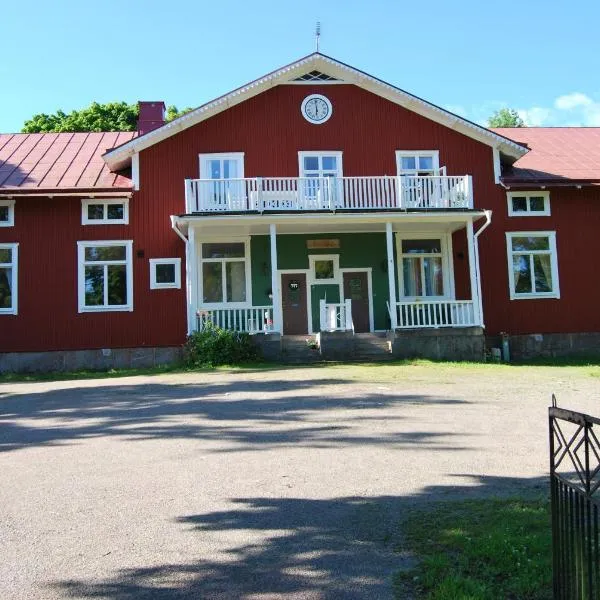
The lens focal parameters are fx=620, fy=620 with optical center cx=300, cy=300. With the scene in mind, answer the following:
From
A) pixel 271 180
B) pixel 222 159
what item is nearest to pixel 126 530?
pixel 271 180

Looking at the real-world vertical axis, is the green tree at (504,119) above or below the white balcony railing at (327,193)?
above

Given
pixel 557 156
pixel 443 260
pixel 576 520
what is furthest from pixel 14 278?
pixel 557 156

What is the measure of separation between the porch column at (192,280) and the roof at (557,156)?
9.93 m

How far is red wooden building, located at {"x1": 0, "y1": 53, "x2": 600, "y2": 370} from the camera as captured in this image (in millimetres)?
17766

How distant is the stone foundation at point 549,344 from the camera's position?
63.4 ft

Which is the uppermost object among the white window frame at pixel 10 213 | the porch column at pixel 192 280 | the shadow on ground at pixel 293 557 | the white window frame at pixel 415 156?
the white window frame at pixel 415 156

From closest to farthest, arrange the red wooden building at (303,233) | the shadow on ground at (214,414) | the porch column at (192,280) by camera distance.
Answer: the shadow on ground at (214,414) < the porch column at (192,280) < the red wooden building at (303,233)

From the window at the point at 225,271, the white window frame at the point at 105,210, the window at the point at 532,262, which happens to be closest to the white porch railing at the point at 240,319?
the window at the point at 225,271

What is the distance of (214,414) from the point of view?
29.6 feet

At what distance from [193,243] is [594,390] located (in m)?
11.0

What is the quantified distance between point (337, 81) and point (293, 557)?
708 inches

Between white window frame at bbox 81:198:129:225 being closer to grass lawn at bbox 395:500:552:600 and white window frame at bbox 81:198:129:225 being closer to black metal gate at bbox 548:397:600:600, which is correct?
grass lawn at bbox 395:500:552:600

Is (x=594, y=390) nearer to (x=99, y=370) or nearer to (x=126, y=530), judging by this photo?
(x=126, y=530)

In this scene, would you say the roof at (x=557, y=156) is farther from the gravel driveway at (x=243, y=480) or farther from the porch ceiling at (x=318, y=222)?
the gravel driveway at (x=243, y=480)
